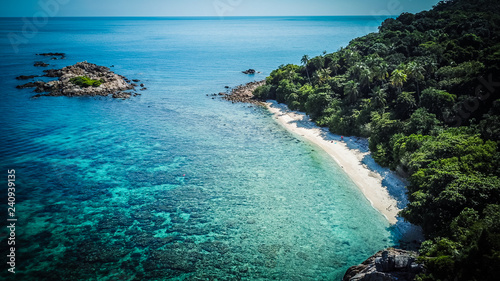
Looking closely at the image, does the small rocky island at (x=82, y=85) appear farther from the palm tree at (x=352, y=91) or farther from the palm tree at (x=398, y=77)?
the palm tree at (x=398, y=77)

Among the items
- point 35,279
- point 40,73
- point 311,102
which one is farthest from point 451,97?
point 40,73

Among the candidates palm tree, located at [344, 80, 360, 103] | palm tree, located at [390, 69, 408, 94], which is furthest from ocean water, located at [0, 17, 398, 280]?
palm tree, located at [390, 69, 408, 94]

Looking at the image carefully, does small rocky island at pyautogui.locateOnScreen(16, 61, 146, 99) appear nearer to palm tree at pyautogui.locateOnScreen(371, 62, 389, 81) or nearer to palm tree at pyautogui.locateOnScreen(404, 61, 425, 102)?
palm tree at pyautogui.locateOnScreen(371, 62, 389, 81)

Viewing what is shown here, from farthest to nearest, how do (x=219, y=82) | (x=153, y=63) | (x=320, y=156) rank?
(x=153, y=63) < (x=219, y=82) < (x=320, y=156)

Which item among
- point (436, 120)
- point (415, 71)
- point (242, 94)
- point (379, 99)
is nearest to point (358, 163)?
point (436, 120)

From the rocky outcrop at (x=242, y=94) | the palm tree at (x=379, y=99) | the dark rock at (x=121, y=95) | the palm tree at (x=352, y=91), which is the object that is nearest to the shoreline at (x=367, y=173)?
the palm tree at (x=379, y=99)

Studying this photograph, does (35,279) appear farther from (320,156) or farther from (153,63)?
(153,63)
